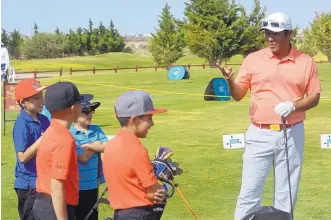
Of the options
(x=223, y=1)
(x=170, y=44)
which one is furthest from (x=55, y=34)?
(x=223, y=1)

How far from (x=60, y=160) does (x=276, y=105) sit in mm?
1931

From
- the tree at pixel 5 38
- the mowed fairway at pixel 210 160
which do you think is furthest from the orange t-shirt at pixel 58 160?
the tree at pixel 5 38

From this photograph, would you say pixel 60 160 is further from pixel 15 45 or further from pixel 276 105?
pixel 15 45

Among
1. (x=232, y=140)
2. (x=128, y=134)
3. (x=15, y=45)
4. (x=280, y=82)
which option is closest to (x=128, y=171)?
(x=128, y=134)

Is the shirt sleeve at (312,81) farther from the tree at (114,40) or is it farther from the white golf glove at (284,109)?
the tree at (114,40)

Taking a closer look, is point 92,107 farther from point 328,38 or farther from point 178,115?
point 328,38

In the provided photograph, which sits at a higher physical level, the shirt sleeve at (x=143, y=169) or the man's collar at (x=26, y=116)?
the man's collar at (x=26, y=116)

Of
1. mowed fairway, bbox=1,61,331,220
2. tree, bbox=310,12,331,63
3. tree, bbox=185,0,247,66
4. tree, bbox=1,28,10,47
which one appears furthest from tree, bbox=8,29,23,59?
mowed fairway, bbox=1,61,331,220

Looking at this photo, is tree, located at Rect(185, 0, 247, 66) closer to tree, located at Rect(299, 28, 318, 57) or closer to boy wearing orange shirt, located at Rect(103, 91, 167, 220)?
tree, located at Rect(299, 28, 318, 57)

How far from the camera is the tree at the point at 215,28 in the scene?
57.9 meters

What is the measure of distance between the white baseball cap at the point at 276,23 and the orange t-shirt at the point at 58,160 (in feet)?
6.32

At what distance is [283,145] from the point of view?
5.09 m

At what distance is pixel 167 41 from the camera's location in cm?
6369

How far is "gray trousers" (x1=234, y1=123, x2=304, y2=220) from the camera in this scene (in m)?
5.12
